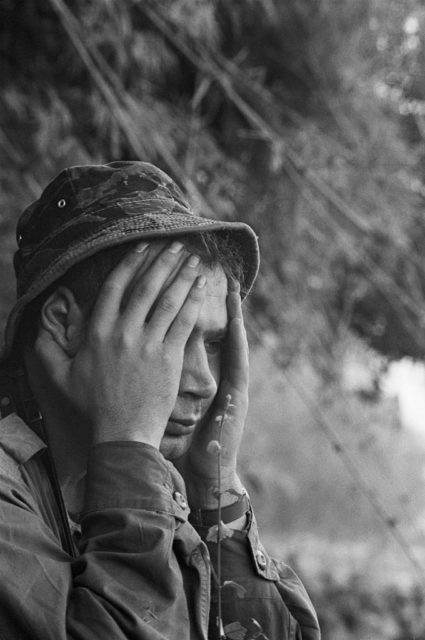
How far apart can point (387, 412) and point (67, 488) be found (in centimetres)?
436

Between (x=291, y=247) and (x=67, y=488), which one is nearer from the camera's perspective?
(x=67, y=488)

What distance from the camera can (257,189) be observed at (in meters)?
4.83

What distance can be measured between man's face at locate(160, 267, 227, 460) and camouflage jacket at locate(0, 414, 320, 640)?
0.09m

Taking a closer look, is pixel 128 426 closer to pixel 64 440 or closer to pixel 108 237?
pixel 64 440

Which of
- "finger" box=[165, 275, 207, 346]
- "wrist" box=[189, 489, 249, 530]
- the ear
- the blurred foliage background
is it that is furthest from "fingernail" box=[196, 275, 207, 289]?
the blurred foliage background

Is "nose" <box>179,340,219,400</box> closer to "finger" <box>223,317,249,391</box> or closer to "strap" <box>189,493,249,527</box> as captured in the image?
"finger" <box>223,317,249,391</box>

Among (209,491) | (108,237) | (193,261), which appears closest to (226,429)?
(209,491)

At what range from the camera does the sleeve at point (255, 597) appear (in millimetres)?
1704

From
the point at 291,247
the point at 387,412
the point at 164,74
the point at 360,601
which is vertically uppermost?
the point at 164,74

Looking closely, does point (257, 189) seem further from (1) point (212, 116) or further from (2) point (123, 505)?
(2) point (123, 505)

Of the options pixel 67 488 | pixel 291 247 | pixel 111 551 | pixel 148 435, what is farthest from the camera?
pixel 291 247

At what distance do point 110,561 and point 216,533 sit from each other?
1.32 feet

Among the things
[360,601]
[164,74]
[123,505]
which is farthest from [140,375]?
[360,601]

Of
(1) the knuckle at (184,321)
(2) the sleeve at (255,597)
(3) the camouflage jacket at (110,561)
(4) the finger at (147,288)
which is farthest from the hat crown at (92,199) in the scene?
(2) the sleeve at (255,597)
